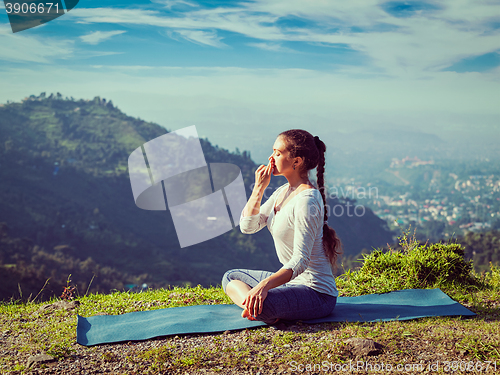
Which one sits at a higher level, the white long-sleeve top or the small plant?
the white long-sleeve top

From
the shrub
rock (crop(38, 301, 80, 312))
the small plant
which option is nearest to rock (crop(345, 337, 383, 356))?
the shrub

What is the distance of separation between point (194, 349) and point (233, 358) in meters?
0.30

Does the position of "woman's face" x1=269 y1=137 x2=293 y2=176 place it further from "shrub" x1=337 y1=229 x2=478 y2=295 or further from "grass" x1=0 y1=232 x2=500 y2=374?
"shrub" x1=337 y1=229 x2=478 y2=295

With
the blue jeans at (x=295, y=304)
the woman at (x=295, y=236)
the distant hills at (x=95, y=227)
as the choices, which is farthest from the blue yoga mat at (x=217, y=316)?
the distant hills at (x=95, y=227)

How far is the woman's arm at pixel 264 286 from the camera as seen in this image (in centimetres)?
270

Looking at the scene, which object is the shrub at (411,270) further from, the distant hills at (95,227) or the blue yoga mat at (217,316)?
the distant hills at (95,227)

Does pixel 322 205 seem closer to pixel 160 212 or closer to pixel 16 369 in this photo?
pixel 16 369

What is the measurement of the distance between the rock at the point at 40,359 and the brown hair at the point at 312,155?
77.7 inches

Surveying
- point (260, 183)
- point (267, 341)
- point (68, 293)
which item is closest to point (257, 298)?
point (267, 341)

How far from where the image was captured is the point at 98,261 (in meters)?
47.3

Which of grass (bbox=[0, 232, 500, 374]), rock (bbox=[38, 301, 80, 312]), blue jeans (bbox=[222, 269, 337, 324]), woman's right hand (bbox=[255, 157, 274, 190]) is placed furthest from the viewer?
rock (bbox=[38, 301, 80, 312])

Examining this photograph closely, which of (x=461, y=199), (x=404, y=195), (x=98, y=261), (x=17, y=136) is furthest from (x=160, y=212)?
(x=461, y=199)

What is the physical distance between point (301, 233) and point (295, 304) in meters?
0.59

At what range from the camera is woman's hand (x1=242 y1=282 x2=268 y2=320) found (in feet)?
8.91
